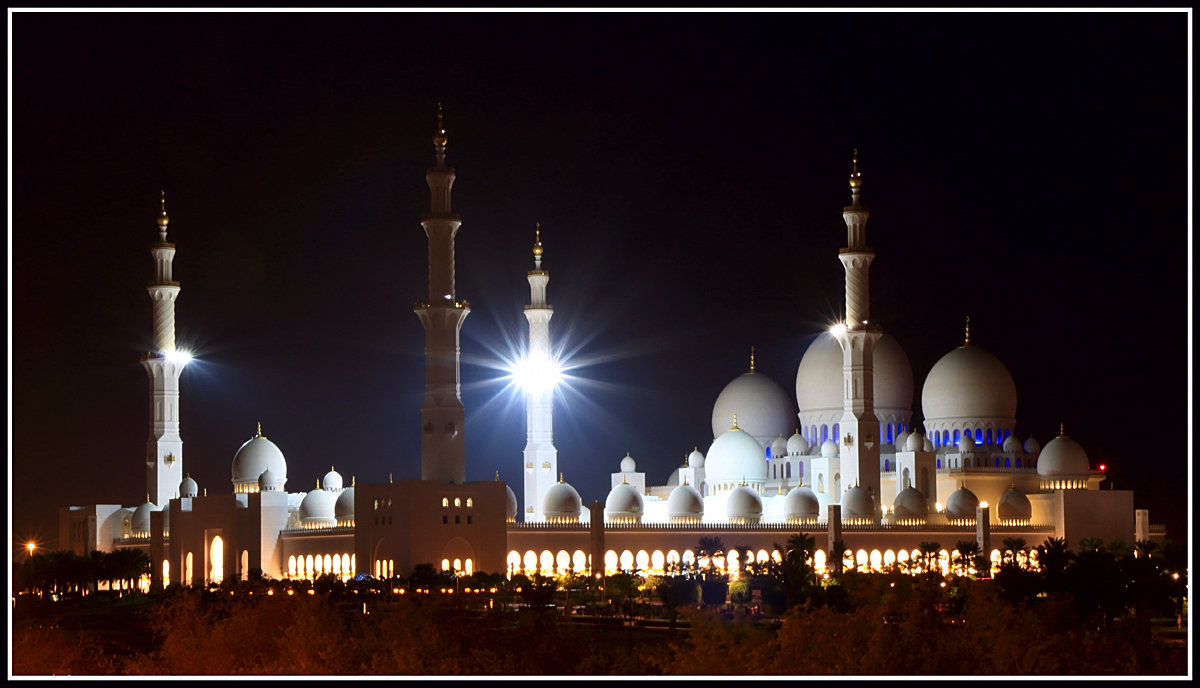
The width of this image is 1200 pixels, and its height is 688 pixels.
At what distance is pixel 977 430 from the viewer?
50.0 metres

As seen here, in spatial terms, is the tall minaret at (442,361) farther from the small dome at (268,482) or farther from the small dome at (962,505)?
the small dome at (962,505)

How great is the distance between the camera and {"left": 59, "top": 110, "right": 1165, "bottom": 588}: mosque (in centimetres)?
4159

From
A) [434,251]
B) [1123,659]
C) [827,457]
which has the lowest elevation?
[1123,659]

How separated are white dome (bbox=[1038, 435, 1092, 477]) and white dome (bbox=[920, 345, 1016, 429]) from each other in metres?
2.07

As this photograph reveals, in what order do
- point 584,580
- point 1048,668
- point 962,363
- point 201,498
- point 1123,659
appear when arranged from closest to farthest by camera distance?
point 1048,668
point 1123,659
point 584,580
point 201,498
point 962,363

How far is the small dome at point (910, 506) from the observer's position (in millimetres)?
44969

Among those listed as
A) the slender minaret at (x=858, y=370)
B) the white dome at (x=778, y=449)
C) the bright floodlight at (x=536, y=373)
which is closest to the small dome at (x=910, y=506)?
the slender minaret at (x=858, y=370)

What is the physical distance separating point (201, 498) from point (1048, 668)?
93.1ft

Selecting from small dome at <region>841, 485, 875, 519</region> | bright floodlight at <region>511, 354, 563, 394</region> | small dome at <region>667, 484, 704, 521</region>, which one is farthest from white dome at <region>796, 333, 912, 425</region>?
bright floodlight at <region>511, 354, 563, 394</region>

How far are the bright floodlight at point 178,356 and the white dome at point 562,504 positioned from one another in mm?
11418

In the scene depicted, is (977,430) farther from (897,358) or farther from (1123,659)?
(1123,659)

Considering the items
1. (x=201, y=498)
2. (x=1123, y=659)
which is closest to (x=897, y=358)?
(x=201, y=498)

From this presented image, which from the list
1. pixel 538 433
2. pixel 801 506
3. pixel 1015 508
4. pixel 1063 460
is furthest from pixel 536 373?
pixel 1063 460

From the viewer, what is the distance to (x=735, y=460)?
48.8 m
